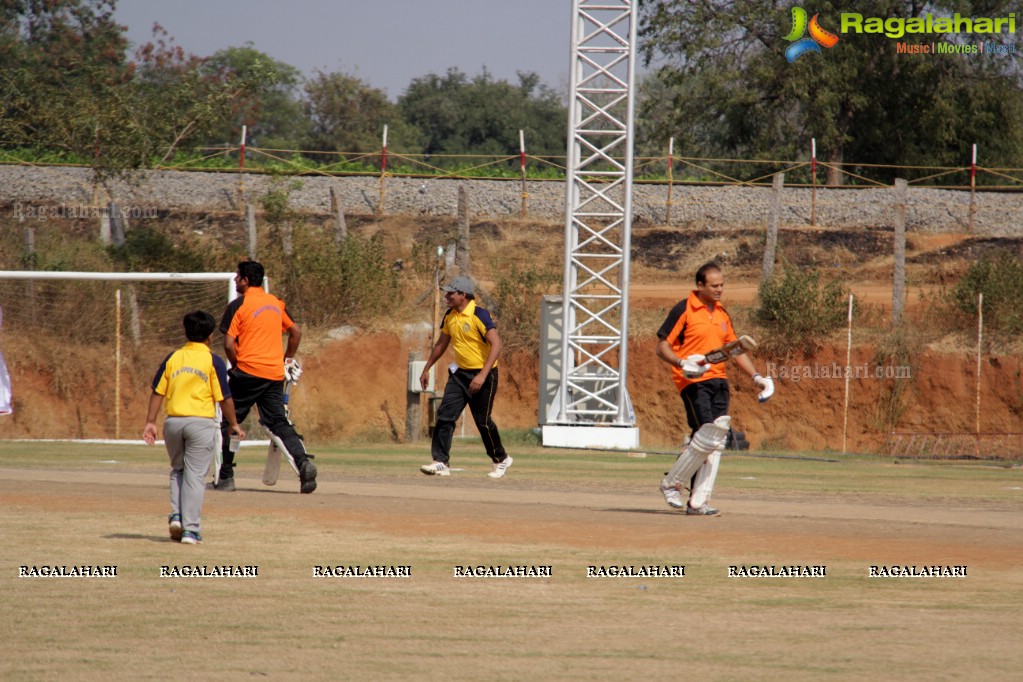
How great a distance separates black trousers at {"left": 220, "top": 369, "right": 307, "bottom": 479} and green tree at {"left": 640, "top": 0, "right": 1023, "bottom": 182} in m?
32.5

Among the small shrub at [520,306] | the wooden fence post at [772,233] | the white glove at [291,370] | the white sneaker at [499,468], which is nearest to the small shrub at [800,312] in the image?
the wooden fence post at [772,233]

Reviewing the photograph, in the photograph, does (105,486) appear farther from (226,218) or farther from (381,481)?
(226,218)

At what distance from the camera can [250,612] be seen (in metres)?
6.01

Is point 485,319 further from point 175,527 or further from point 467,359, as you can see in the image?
→ point 175,527

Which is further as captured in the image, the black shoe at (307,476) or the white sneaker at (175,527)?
the black shoe at (307,476)

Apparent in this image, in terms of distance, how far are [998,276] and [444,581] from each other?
2539 centimetres

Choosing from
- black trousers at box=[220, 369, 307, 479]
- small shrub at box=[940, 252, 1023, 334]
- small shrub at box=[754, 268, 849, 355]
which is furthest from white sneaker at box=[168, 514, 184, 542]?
small shrub at box=[940, 252, 1023, 334]

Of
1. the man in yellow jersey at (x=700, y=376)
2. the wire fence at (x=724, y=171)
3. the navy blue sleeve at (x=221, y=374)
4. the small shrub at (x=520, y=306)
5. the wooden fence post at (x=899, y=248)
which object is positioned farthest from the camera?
the wire fence at (x=724, y=171)

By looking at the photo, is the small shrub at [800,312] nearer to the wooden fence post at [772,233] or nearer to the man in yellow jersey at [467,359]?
the wooden fence post at [772,233]

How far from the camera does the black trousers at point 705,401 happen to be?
9.71 meters

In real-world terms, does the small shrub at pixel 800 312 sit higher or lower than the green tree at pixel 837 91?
lower

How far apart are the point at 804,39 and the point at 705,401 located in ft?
111

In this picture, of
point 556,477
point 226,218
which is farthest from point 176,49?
point 556,477

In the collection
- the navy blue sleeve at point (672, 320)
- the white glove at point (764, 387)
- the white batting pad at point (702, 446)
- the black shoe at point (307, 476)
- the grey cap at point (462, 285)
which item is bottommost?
the black shoe at point (307, 476)
